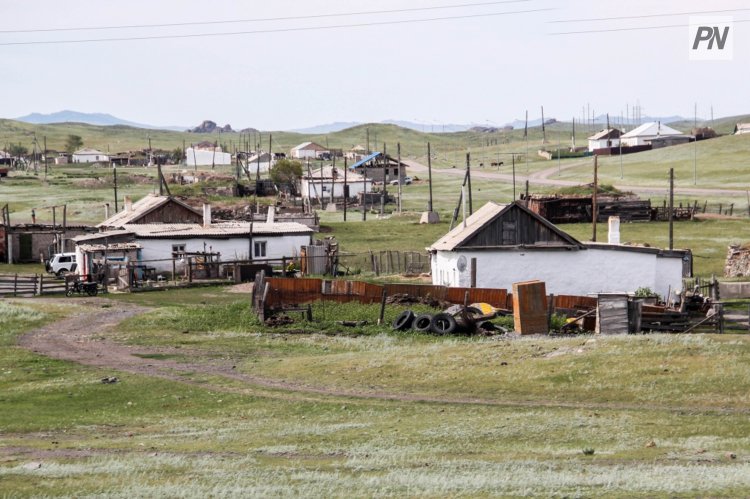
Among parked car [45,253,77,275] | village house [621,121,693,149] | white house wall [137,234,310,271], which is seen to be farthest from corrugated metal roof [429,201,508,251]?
village house [621,121,693,149]

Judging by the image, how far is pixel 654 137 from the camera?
184 metres

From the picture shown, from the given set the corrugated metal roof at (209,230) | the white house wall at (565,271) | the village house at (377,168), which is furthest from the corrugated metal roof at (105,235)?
the village house at (377,168)

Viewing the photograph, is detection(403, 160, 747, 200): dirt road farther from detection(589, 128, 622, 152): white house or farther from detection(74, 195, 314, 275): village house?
detection(74, 195, 314, 275): village house

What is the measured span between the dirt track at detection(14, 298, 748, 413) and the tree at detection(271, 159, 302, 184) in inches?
3693

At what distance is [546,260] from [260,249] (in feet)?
72.3

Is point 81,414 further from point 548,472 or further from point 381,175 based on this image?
point 381,175

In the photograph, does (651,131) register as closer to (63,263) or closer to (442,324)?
(63,263)

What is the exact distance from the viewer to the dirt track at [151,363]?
2905 cm

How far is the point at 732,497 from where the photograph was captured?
1603cm

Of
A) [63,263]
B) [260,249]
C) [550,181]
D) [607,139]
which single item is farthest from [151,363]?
[607,139]

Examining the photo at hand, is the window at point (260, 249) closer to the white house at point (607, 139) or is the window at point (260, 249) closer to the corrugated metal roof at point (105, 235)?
the corrugated metal roof at point (105, 235)

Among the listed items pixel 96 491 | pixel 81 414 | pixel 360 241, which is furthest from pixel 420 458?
pixel 360 241

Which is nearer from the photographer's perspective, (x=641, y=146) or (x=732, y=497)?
(x=732, y=497)

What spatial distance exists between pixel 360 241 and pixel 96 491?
62924 mm
